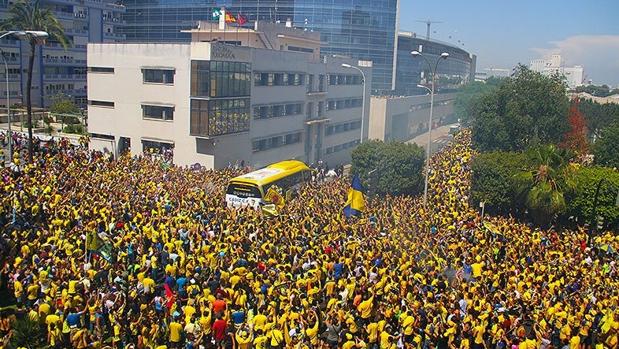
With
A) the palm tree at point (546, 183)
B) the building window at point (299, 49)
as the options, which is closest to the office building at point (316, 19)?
the building window at point (299, 49)

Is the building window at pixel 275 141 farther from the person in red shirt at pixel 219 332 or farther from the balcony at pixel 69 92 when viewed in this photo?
the balcony at pixel 69 92

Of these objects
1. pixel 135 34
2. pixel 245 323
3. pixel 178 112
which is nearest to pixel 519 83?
pixel 178 112

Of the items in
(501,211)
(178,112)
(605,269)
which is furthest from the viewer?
(178,112)

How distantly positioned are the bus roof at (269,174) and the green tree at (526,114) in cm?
1843

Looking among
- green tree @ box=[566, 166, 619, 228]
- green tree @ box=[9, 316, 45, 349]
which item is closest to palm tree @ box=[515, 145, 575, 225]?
green tree @ box=[566, 166, 619, 228]

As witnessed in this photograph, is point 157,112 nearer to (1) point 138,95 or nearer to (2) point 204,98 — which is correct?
(1) point 138,95

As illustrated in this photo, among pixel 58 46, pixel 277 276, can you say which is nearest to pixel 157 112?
pixel 277 276

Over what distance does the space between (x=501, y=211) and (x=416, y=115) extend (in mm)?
58749

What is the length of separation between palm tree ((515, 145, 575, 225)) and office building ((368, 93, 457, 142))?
3492 cm

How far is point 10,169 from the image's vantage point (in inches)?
1014

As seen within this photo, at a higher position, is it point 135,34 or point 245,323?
point 135,34

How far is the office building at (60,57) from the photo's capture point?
203 ft

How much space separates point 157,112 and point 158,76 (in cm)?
214

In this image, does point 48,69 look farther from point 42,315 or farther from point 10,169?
point 42,315
